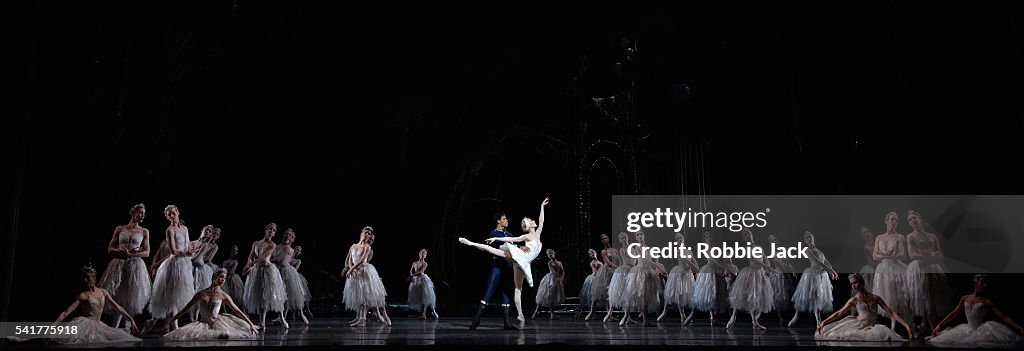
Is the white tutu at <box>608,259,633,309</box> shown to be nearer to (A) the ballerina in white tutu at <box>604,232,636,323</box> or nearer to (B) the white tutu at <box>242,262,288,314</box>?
(A) the ballerina in white tutu at <box>604,232,636,323</box>

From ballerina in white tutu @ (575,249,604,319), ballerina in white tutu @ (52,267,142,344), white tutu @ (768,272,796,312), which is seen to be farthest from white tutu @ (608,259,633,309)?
ballerina in white tutu @ (52,267,142,344)

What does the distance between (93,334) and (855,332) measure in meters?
5.81

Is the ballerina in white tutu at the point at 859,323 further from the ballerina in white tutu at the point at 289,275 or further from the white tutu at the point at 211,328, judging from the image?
the ballerina in white tutu at the point at 289,275

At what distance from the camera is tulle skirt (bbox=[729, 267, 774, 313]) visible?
799cm

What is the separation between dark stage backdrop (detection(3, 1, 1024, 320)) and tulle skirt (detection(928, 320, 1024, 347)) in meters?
3.05

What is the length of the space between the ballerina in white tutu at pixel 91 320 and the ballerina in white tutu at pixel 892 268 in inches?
247

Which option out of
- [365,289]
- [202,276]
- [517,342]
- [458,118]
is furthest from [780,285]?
[202,276]

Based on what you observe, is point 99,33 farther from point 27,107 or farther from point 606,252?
point 606,252

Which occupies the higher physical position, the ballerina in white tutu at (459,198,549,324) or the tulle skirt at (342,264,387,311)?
the ballerina in white tutu at (459,198,549,324)

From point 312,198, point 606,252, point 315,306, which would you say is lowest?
point 315,306

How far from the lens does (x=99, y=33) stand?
26.7ft

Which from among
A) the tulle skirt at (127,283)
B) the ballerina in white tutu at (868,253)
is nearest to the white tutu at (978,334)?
the ballerina in white tutu at (868,253)

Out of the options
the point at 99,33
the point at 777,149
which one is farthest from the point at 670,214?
the point at 99,33

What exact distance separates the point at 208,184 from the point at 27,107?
3.62 metres
